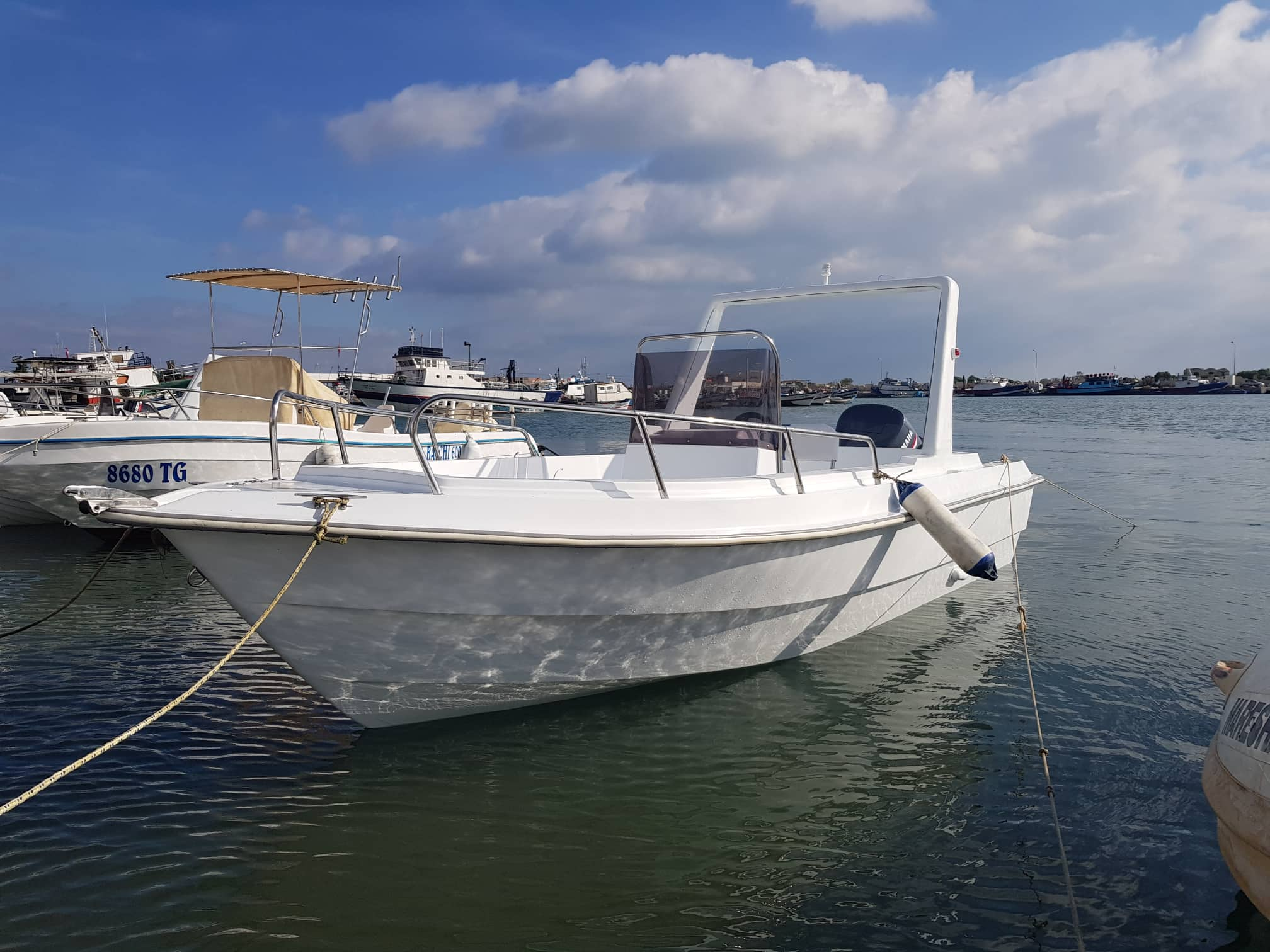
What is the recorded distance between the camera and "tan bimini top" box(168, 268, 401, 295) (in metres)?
11.8

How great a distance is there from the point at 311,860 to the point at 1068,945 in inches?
116

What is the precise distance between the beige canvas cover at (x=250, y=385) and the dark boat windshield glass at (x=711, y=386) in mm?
7105

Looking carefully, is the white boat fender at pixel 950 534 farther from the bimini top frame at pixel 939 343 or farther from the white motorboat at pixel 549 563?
the bimini top frame at pixel 939 343

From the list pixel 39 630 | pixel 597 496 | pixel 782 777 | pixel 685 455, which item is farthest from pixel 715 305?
pixel 39 630

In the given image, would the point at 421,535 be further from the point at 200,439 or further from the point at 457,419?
the point at 200,439

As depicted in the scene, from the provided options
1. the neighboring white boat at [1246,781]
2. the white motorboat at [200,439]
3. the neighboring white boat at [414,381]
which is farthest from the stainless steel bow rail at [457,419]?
the neighboring white boat at [414,381]

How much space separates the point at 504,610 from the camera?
4332 millimetres

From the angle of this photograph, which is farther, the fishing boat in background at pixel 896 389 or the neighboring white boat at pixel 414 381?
the neighboring white boat at pixel 414 381

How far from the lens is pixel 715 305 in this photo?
7.78 metres

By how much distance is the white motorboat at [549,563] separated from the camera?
13.4 feet

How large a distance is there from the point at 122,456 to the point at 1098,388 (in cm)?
9985

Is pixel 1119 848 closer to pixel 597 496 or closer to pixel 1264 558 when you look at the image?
pixel 597 496

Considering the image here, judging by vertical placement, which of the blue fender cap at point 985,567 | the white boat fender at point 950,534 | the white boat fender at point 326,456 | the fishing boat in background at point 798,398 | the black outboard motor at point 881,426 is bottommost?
the blue fender cap at point 985,567

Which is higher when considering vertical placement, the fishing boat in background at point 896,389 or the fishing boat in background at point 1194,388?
the fishing boat in background at point 1194,388
